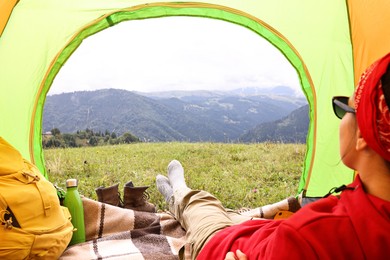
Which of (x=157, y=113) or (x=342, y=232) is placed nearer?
(x=342, y=232)

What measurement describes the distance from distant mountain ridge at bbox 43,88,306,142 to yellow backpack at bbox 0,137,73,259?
6143 mm

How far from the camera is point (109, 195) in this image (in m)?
2.57

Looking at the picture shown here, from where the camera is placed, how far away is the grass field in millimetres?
3357

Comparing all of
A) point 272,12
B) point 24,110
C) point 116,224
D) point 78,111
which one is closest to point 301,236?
point 116,224

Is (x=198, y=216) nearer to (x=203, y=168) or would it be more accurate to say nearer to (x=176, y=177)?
(x=176, y=177)

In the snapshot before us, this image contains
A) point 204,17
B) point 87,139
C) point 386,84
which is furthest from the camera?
point 87,139

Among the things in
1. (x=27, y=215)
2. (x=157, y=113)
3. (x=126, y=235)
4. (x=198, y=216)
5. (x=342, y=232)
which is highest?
(x=342, y=232)

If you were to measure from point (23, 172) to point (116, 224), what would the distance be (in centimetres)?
70

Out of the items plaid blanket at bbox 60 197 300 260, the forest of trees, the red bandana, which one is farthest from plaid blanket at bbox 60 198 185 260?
the forest of trees

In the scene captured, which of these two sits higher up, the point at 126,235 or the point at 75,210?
the point at 75,210

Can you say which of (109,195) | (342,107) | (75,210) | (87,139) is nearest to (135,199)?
(109,195)

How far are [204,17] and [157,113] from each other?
9.12 metres

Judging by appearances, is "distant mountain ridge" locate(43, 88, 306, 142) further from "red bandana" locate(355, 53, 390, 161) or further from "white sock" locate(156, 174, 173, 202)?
"red bandana" locate(355, 53, 390, 161)

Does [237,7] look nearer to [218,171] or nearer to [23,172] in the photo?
[23,172]
